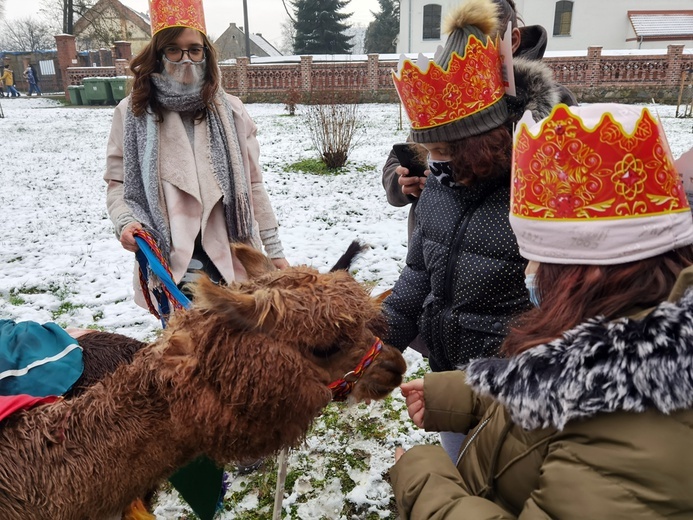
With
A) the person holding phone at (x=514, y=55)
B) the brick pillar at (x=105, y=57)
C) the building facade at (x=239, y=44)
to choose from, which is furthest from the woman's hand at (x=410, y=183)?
the building facade at (x=239, y=44)

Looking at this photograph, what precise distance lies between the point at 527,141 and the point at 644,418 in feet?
Result: 2.26

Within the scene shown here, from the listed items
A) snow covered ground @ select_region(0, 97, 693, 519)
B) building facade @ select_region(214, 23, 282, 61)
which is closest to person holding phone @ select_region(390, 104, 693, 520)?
snow covered ground @ select_region(0, 97, 693, 519)

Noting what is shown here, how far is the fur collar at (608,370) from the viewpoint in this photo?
89 cm

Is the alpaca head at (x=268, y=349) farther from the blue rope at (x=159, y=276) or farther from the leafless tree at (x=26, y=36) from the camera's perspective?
the leafless tree at (x=26, y=36)

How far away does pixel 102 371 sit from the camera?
2281 mm

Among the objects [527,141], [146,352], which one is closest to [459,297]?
[527,141]

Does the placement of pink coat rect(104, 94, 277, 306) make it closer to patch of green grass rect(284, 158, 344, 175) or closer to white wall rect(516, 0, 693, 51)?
patch of green grass rect(284, 158, 344, 175)

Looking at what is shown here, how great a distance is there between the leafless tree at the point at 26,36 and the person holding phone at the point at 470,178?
288 feet

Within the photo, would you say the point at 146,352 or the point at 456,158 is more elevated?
the point at 456,158

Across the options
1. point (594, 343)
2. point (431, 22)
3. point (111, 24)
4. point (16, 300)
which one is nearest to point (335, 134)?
point (16, 300)

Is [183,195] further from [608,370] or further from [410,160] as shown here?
[608,370]

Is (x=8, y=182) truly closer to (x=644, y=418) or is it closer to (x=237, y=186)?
(x=237, y=186)

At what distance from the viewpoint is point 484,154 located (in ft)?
5.66

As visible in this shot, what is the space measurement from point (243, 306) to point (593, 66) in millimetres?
27556
